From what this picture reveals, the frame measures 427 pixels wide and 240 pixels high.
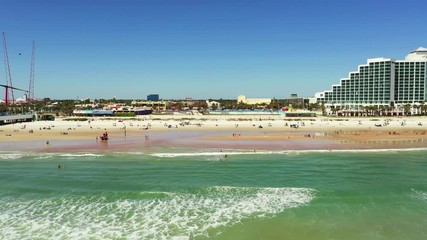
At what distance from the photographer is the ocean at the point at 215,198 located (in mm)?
16922

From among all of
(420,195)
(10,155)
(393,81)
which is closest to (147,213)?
(420,195)

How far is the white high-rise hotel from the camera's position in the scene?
139375mm

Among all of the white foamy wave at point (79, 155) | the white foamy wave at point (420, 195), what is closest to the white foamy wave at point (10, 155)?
the white foamy wave at point (79, 155)

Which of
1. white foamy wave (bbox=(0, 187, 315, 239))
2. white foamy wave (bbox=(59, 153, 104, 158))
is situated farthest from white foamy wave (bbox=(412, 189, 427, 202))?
white foamy wave (bbox=(59, 153, 104, 158))

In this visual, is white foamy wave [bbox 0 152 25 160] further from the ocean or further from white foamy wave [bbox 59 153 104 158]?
white foamy wave [bbox 59 153 104 158]

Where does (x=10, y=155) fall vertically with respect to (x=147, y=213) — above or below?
above

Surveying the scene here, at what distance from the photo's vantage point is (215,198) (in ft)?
72.1

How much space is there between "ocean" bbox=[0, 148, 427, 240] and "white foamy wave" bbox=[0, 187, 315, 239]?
50 mm

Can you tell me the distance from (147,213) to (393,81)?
461 ft

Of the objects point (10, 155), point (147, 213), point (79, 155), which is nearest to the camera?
point (147, 213)

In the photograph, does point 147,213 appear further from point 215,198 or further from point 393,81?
point 393,81

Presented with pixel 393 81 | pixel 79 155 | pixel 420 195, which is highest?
pixel 393 81

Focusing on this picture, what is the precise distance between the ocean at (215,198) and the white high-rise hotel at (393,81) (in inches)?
4477

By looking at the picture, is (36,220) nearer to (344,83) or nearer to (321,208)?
(321,208)
